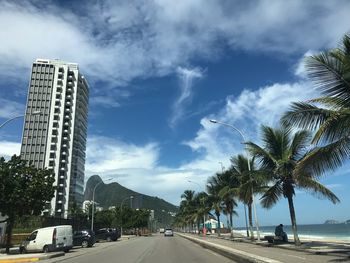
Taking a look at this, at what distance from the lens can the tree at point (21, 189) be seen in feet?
93.9

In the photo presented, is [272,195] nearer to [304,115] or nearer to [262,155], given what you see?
[262,155]

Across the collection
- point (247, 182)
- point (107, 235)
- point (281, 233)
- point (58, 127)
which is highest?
point (58, 127)

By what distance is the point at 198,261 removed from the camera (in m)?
18.9

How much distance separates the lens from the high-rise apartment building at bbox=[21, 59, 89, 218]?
440ft

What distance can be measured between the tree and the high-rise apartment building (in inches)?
4023

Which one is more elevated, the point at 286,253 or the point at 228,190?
the point at 228,190

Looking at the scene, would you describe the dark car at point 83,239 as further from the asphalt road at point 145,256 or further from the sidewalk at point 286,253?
the sidewalk at point 286,253

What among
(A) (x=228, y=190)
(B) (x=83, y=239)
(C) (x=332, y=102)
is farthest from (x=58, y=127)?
(C) (x=332, y=102)

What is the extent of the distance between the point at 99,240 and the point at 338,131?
45.8 metres

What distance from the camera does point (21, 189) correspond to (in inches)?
1142

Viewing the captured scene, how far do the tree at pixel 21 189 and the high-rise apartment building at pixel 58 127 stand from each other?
102 metres

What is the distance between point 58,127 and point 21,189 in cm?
11372

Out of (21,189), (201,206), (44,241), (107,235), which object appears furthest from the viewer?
(201,206)

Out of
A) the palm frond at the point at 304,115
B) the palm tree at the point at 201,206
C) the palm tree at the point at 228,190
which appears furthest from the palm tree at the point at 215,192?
the palm frond at the point at 304,115
